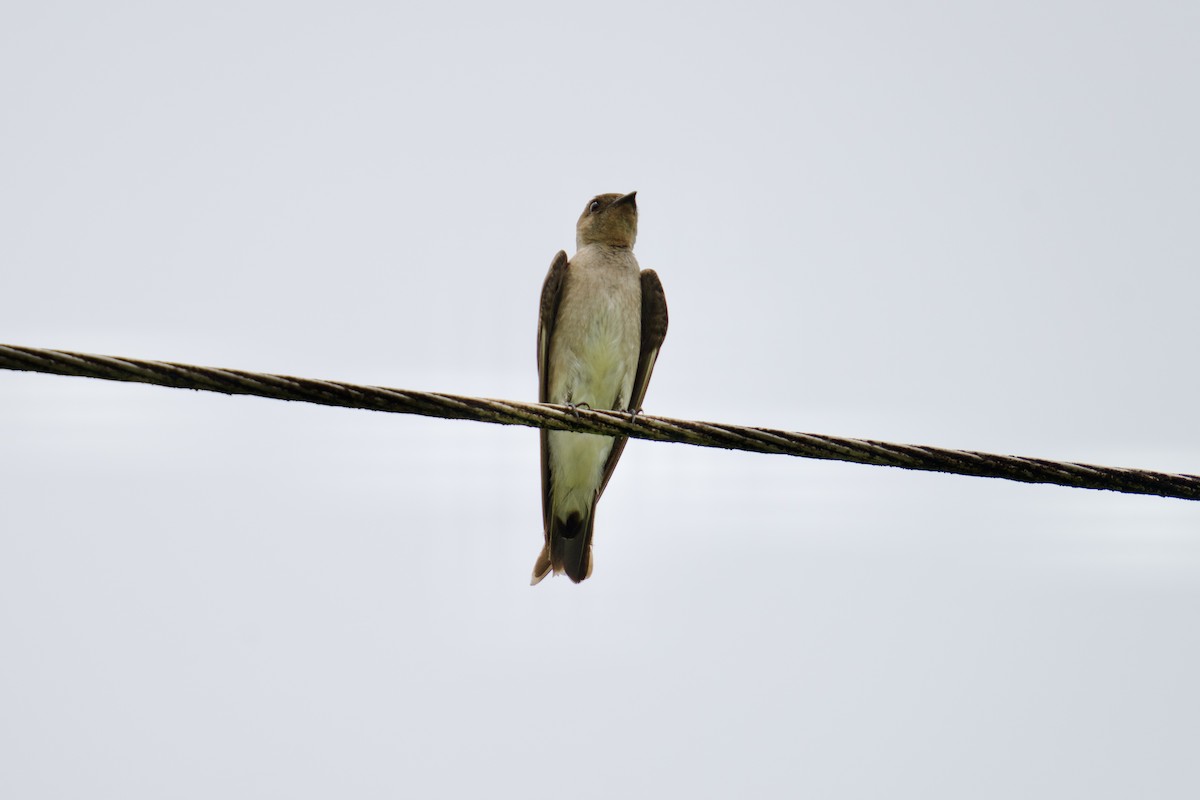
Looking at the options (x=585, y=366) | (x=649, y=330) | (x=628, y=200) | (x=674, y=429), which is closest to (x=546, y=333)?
(x=585, y=366)

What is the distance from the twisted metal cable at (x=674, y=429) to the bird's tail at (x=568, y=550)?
4.02 m

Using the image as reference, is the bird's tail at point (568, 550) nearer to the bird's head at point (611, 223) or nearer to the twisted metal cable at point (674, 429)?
the bird's head at point (611, 223)

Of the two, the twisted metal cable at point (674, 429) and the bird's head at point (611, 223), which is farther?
the bird's head at point (611, 223)

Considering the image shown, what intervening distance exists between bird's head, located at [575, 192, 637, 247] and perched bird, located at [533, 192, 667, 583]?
320 mm

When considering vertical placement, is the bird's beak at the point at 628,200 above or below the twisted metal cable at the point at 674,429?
above

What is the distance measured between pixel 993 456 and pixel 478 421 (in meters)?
1.64

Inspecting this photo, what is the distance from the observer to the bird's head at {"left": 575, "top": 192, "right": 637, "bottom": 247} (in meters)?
9.27

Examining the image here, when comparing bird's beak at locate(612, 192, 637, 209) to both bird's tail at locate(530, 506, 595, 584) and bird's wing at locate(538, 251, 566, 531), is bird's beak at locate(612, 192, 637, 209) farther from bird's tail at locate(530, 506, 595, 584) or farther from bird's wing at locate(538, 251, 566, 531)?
bird's tail at locate(530, 506, 595, 584)

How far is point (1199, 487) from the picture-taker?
13.0ft

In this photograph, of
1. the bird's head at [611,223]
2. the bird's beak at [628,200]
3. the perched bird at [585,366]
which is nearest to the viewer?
the perched bird at [585,366]

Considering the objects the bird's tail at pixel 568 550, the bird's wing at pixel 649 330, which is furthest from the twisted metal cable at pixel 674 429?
the bird's wing at pixel 649 330

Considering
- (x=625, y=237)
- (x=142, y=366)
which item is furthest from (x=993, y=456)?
(x=625, y=237)

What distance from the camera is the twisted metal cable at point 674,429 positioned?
3475mm

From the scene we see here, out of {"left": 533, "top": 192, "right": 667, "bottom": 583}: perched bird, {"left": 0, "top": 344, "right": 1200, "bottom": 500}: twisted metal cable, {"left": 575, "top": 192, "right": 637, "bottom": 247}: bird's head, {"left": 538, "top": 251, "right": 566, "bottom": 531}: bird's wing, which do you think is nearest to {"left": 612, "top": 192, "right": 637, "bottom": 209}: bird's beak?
{"left": 575, "top": 192, "right": 637, "bottom": 247}: bird's head
